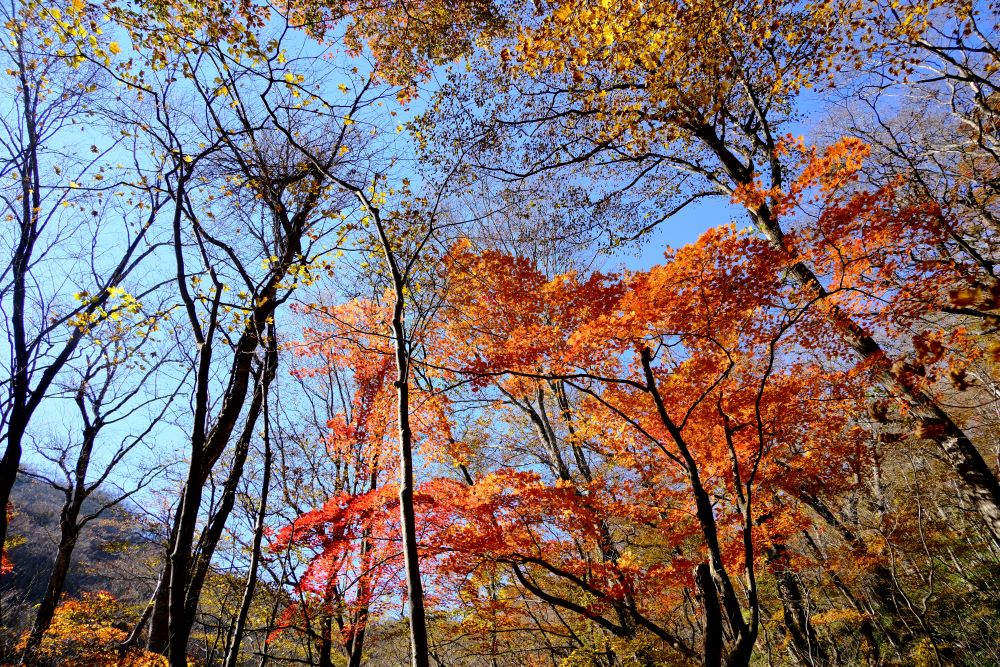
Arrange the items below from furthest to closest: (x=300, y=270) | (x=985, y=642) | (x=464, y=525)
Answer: (x=985, y=642), (x=464, y=525), (x=300, y=270)

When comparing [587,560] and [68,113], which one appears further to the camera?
[587,560]

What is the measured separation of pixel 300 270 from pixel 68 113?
4950 mm

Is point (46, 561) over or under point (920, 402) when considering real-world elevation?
over

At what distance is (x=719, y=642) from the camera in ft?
12.2

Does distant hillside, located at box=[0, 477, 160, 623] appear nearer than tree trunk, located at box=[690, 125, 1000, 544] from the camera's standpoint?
No

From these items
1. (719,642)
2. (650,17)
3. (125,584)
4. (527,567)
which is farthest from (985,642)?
(125,584)

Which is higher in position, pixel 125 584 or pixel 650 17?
pixel 650 17

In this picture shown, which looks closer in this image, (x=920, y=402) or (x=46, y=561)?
(x=920, y=402)

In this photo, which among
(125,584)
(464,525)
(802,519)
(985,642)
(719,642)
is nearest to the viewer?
(719,642)

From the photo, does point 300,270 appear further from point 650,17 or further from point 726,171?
point 726,171

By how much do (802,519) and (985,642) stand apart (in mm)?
3562

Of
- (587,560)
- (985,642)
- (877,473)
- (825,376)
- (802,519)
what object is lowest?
(985,642)

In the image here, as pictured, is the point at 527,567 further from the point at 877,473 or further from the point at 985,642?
the point at 985,642

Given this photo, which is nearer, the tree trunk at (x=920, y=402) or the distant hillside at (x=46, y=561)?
the tree trunk at (x=920, y=402)
